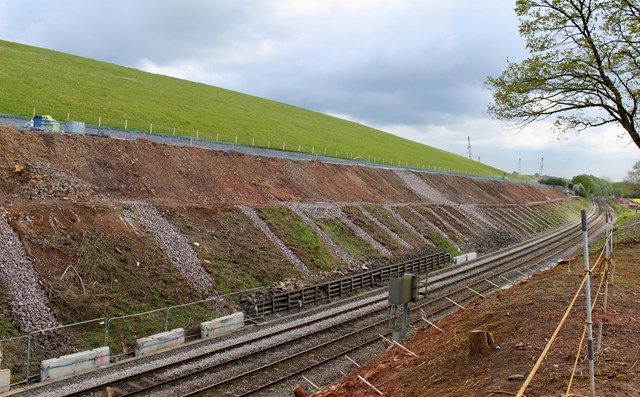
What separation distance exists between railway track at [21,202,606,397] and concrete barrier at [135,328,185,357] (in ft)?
4.11

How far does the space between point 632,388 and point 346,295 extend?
19.5 meters

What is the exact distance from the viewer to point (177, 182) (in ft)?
98.7

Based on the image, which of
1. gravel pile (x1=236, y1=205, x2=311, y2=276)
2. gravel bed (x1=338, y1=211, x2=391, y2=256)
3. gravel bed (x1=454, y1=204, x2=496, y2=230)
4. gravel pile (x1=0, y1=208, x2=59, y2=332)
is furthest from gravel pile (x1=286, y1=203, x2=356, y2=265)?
gravel bed (x1=454, y1=204, x2=496, y2=230)

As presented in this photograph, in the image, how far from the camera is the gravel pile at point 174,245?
21.5 m

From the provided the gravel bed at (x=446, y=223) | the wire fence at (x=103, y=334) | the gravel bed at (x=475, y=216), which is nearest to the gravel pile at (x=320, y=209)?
the wire fence at (x=103, y=334)

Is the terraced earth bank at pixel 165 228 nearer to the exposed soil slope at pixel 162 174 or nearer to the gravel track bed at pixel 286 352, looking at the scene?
the exposed soil slope at pixel 162 174

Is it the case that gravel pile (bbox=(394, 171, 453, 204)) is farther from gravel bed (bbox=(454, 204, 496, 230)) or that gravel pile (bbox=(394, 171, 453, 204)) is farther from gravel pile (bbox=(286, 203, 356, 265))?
gravel pile (bbox=(286, 203, 356, 265))

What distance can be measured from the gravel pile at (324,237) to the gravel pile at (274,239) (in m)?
3.57

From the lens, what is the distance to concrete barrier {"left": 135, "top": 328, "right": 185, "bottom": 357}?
16.4 metres

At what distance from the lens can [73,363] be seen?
47.7 feet

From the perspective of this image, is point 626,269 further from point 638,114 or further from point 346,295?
point 346,295

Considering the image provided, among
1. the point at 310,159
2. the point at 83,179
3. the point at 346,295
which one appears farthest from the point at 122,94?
the point at 346,295

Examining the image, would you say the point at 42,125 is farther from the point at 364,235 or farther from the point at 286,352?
the point at 364,235

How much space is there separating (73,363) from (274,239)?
14.5 m
